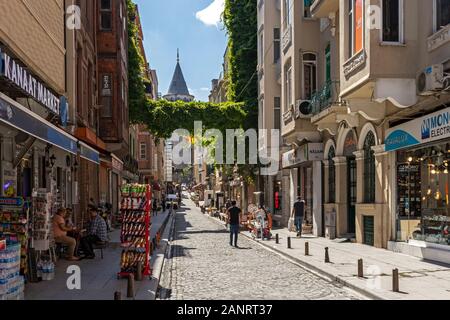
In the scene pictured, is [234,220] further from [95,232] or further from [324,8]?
[324,8]

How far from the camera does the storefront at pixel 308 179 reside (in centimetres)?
2527

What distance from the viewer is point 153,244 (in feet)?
63.2

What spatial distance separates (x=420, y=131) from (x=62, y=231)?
972 centimetres

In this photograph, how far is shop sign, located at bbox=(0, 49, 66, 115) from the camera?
10.6 metres

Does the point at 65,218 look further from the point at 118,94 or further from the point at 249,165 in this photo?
the point at 249,165

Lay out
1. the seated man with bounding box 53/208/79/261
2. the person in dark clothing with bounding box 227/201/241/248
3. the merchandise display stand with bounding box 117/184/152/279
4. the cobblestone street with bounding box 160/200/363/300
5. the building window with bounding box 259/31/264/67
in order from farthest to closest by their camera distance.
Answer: the building window with bounding box 259/31/264/67 < the person in dark clothing with bounding box 227/201/241/248 < the seated man with bounding box 53/208/79/261 < the merchandise display stand with bounding box 117/184/152/279 < the cobblestone street with bounding box 160/200/363/300

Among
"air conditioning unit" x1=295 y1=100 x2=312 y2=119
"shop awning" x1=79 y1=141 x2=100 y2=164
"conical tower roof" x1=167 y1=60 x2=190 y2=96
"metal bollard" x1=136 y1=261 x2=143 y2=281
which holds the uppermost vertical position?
"conical tower roof" x1=167 y1=60 x2=190 y2=96

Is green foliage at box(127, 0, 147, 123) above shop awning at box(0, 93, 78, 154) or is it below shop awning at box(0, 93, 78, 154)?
above

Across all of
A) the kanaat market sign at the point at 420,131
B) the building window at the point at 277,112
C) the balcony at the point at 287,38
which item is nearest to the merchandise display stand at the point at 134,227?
the kanaat market sign at the point at 420,131

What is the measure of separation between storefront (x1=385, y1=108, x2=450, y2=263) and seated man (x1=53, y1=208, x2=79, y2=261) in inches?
366

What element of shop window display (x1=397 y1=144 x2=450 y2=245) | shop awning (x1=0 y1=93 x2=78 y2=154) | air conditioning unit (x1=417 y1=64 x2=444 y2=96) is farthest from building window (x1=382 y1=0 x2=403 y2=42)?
shop awning (x1=0 y1=93 x2=78 y2=154)

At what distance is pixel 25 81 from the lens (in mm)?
12297

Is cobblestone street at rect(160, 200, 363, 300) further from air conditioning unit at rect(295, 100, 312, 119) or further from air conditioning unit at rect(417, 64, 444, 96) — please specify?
air conditioning unit at rect(295, 100, 312, 119)

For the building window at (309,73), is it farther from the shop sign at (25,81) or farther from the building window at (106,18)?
the shop sign at (25,81)
